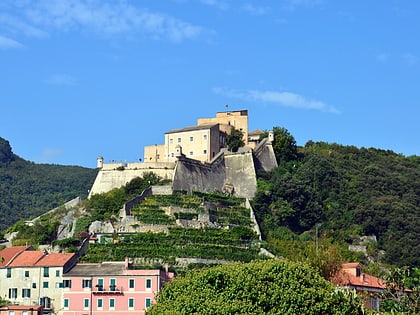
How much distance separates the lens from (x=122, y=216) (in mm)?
92750

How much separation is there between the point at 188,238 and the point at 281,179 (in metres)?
14.6

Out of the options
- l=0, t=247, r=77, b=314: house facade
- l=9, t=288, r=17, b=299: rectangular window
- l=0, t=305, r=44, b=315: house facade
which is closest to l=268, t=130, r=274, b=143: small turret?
l=0, t=247, r=77, b=314: house facade

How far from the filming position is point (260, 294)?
51.8 m

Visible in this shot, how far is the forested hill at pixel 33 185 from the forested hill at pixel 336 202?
48602 mm

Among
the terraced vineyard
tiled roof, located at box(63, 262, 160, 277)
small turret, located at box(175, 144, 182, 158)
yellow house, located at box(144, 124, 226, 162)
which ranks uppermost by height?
yellow house, located at box(144, 124, 226, 162)

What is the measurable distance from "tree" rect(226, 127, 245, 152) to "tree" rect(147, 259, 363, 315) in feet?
167

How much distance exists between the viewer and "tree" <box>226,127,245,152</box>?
105m

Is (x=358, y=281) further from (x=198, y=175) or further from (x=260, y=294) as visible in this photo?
(x=260, y=294)

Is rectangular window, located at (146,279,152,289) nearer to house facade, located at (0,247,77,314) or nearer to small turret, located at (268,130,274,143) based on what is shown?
house facade, located at (0,247,77,314)

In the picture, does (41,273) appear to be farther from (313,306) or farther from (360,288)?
(313,306)

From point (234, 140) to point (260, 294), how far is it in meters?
54.5

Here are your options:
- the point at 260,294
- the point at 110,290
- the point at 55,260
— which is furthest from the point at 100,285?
the point at 260,294

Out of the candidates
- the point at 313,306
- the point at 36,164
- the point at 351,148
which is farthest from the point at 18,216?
the point at 313,306

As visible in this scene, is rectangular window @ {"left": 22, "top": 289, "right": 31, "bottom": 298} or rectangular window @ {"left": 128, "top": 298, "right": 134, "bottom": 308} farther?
rectangular window @ {"left": 22, "top": 289, "right": 31, "bottom": 298}
